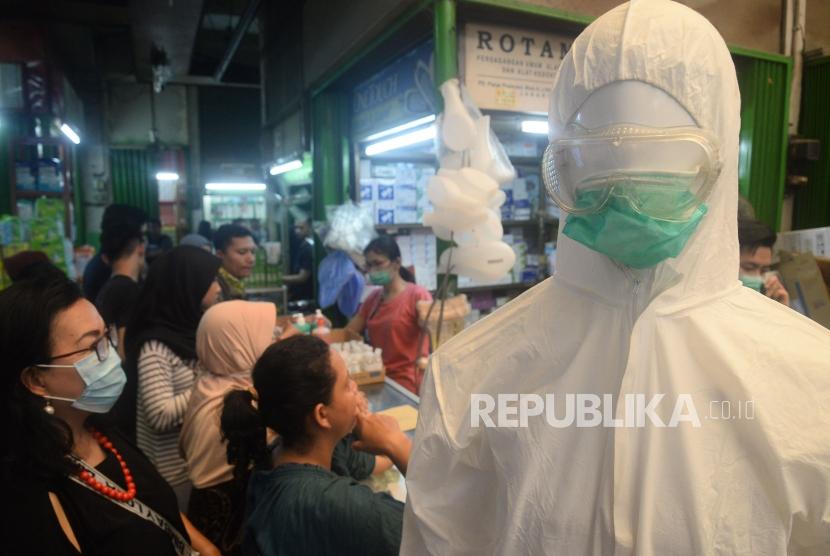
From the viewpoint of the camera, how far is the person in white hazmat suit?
75 centimetres

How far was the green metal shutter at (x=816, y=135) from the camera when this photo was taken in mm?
3473

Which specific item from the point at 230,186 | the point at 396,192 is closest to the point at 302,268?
the point at 396,192

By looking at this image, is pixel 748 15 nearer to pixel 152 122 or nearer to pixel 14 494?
pixel 14 494

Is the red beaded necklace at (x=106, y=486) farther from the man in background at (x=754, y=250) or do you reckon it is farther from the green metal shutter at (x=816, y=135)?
the green metal shutter at (x=816, y=135)

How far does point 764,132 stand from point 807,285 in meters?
1.21

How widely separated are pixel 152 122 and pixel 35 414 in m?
10.5

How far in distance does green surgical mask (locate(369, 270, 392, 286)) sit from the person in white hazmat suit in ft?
7.30

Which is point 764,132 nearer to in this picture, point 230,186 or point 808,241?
point 808,241

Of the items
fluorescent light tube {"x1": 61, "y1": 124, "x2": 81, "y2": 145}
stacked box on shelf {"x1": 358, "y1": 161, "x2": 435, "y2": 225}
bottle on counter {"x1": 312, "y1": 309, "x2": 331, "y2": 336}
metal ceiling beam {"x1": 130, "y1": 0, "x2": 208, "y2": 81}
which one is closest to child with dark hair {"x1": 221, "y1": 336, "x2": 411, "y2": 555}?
bottle on counter {"x1": 312, "y1": 309, "x2": 331, "y2": 336}

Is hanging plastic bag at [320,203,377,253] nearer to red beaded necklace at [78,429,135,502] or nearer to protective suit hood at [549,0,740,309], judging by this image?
red beaded necklace at [78,429,135,502]

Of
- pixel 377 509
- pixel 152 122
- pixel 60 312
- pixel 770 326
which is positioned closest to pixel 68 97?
pixel 152 122

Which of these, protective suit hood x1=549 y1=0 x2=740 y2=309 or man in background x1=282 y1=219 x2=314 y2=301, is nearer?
protective suit hood x1=549 y1=0 x2=740 y2=309

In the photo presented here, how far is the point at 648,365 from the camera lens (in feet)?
2.77

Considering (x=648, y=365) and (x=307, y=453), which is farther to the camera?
(x=307, y=453)
